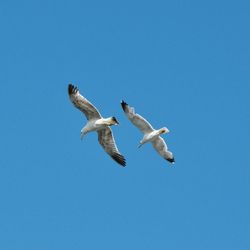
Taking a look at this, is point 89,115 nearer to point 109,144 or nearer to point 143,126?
point 109,144

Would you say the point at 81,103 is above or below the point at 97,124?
above

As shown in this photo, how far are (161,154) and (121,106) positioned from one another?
4690 mm

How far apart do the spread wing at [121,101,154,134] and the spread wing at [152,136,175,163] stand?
1.86 m

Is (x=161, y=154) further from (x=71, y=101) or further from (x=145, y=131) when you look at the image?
(x=71, y=101)

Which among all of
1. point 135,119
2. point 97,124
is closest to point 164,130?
point 135,119

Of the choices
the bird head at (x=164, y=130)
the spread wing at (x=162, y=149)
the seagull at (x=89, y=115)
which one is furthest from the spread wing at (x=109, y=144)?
the bird head at (x=164, y=130)

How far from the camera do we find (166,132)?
77.6 meters

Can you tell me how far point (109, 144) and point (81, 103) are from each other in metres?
4.30

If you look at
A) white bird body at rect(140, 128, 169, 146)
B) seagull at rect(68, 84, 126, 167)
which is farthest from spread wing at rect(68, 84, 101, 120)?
white bird body at rect(140, 128, 169, 146)

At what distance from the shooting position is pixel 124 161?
8012 cm

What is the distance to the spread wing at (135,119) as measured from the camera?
3071 inches

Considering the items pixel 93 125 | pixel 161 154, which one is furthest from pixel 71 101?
pixel 161 154

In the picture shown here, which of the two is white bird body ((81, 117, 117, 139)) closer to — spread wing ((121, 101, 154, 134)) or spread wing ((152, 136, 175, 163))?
spread wing ((121, 101, 154, 134))

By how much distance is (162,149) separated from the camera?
80.5 metres
